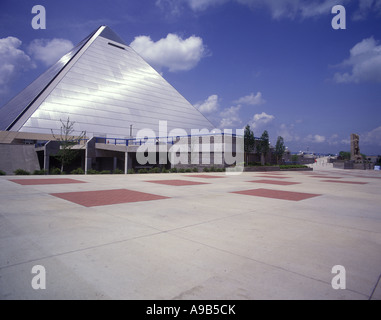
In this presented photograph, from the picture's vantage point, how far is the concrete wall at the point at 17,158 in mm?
32375

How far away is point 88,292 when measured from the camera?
268cm

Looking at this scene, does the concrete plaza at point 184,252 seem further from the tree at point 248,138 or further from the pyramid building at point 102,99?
the pyramid building at point 102,99

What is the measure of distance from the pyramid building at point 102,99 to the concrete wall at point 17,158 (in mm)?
13467

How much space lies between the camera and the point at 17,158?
1329 inches

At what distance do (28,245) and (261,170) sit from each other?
32761 mm


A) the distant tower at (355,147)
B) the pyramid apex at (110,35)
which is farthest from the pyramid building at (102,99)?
the distant tower at (355,147)

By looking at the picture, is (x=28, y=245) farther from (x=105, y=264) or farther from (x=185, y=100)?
(x=185, y=100)

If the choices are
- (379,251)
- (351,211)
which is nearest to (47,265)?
(379,251)

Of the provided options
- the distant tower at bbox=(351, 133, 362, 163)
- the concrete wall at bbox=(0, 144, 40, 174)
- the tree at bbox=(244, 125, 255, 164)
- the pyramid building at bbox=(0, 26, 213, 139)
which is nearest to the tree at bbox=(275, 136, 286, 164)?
the tree at bbox=(244, 125, 255, 164)

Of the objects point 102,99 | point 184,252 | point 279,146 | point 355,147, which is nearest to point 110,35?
point 102,99

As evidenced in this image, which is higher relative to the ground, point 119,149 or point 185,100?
point 185,100

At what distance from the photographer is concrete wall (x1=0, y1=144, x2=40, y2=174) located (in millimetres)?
32375

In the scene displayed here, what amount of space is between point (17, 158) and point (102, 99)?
116 feet
